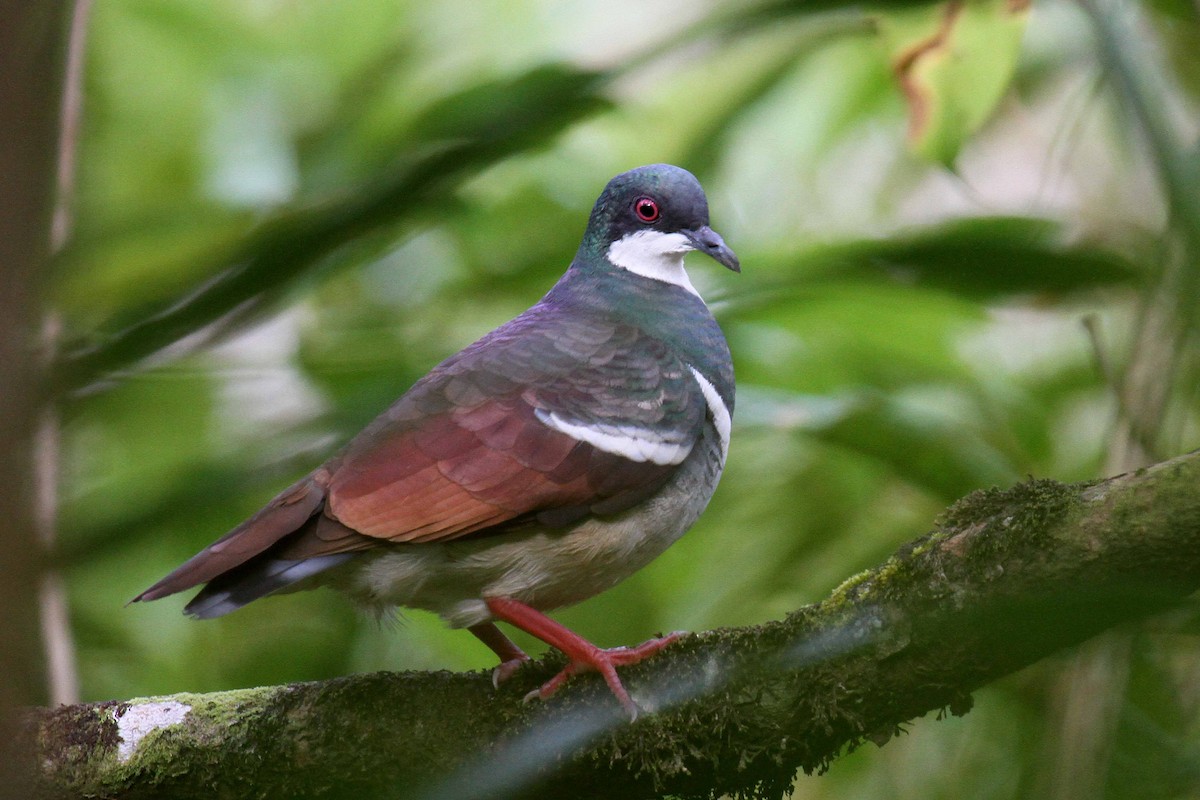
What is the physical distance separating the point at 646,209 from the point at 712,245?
0.26 m

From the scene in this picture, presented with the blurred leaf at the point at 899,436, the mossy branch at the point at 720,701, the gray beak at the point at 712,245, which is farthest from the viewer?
the blurred leaf at the point at 899,436

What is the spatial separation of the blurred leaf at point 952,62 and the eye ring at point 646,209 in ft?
2.62

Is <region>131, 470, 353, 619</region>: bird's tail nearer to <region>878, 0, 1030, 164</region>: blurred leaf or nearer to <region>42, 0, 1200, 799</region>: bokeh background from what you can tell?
<region>42, 0, 1200, 799</region>: bokeh background

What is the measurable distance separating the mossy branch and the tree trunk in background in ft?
4.31

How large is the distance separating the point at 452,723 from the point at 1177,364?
1.98 metres

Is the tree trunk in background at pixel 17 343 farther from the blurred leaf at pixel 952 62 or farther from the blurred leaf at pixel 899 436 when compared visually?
the blurred leaf at pixel 899 436

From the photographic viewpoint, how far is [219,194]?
4.45m

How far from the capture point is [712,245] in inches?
145

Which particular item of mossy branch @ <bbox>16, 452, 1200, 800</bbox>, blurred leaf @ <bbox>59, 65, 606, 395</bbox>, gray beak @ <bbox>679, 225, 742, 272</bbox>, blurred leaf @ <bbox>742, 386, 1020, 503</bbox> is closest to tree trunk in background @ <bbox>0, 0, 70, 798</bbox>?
mossy branch @ <bbox>16, 452, 1200, 800</bbox>

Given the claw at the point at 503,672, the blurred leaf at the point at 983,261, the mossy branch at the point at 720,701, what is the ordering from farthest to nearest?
the blurred leaf at the point at 983,261
the claw at the point at 503,672
the mossy branch at the point at 720,701

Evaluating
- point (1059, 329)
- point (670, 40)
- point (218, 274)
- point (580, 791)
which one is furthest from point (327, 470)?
point (1059, 329)

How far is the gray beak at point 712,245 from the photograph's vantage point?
3.58m

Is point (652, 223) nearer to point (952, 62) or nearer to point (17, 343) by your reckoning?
point (952, 62)

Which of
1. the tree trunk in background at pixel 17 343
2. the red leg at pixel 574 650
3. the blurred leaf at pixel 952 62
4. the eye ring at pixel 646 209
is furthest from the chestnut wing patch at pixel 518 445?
the tree trunk in background at pixel 17 343
